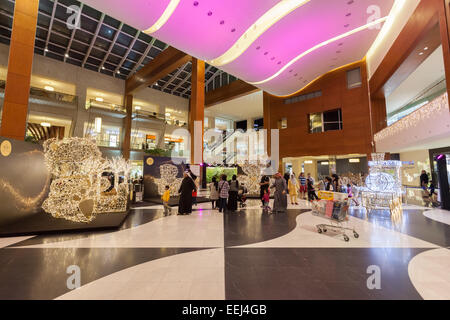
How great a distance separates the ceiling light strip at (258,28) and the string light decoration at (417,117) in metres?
5.69

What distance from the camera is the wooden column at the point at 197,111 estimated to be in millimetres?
12617

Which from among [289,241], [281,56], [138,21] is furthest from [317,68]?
[289,241]

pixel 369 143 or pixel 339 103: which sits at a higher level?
pixel 339 103

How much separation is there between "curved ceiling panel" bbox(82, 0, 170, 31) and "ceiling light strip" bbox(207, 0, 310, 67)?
3320 millimetres

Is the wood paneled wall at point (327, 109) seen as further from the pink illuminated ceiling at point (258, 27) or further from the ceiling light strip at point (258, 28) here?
the ceiling light strip at point (258, 28)

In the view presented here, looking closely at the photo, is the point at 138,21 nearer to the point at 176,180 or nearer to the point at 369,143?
the point at 176,180

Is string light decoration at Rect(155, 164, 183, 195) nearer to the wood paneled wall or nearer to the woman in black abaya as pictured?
the woman in black abaya

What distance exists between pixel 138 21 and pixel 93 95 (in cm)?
1645

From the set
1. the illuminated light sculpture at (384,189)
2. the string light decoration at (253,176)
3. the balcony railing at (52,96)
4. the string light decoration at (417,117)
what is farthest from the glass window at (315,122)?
the balcony railing at (52,96)

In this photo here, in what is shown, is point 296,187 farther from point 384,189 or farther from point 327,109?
point 327,109

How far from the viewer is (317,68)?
1335 centimetres

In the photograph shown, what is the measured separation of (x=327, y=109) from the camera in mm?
15367

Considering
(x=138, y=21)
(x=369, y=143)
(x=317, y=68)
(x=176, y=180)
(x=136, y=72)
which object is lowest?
(x=176, y=180)

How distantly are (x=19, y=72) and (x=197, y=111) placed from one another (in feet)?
26.9
